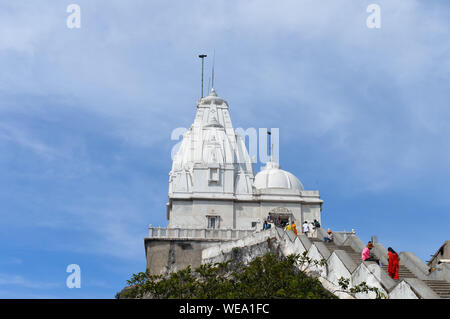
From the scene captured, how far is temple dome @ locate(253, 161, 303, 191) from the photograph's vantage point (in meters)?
55.0

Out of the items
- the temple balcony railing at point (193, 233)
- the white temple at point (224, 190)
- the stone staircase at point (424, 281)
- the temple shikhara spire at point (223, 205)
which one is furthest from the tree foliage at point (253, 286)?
the white temple at point (224, 190)

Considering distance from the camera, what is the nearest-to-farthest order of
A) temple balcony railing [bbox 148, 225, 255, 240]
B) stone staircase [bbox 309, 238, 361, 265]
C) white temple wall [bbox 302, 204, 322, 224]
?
stone staircase [bbox 309, 238, 361, 265]
temple balcony railing [bbox 148, 225, 255, 240]
white temple wall [bbox 302, 204, 322, 224]

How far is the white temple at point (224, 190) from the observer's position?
52.3 m

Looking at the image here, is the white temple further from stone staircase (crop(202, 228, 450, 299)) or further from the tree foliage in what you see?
the tree foliage

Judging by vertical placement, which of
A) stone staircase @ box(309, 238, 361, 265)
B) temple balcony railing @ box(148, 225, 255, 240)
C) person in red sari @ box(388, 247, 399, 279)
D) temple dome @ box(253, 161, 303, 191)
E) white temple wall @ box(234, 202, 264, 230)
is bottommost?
person in red sari @ box(388, 247, 399, 279)

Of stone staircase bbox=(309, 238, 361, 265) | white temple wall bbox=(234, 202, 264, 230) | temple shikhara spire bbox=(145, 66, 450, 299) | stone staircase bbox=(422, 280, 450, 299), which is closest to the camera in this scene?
stone staircase bbox=(422, 280, 450, 299)

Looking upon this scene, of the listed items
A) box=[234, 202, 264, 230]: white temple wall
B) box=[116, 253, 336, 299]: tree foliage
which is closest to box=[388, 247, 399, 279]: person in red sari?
box=[116, 253, 336, 299]: tree foliage

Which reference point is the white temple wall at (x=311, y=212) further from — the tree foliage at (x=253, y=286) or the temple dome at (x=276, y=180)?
the tree foliage at (x=253, y=286)

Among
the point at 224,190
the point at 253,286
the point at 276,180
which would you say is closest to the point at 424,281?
the point at 253,286

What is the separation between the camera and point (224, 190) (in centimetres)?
5356

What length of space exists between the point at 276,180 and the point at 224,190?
14.9 feet

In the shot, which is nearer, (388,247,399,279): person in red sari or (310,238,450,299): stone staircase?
(310,238,450,299): stone staircase

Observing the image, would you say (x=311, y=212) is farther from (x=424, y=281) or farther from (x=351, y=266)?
(x=424, y=281)
